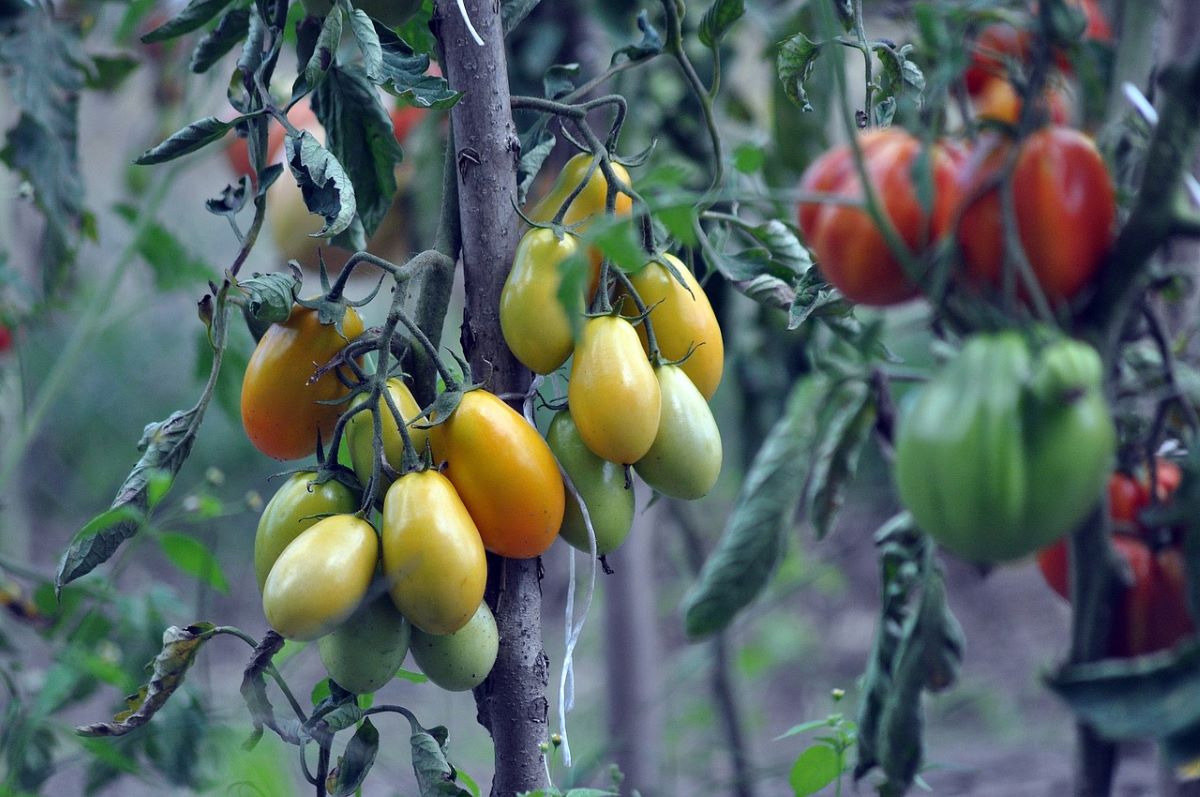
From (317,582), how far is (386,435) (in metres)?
0.11

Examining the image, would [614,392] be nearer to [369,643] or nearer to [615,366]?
[615,366]

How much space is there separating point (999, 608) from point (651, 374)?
108 inches

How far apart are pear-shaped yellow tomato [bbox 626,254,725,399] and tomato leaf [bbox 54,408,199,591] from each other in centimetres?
28

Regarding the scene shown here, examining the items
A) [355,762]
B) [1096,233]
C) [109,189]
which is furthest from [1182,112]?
[109,189]

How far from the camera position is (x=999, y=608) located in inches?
122

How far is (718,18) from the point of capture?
718 mm

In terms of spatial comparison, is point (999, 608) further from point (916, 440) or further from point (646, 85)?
point (916, 440)

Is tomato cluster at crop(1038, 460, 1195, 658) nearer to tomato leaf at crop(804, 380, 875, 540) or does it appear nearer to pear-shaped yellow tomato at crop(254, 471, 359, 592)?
pear-shaped yellow tomato at crop(254, 471, 359, 592)

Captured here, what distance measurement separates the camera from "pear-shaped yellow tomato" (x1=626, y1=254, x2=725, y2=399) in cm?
69

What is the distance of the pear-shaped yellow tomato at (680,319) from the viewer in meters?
0.69

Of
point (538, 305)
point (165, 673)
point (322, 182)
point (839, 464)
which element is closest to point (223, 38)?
point (322, 182)

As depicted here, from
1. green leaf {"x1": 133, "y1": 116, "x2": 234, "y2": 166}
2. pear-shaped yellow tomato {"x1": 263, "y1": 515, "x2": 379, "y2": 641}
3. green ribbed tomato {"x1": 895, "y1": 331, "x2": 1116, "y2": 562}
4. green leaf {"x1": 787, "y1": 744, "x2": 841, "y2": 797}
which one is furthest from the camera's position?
green leaf {"x1": 787, "y1": 744, "x2": 841, "y2": 797}

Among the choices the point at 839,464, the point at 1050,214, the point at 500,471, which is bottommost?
the point at 839,464

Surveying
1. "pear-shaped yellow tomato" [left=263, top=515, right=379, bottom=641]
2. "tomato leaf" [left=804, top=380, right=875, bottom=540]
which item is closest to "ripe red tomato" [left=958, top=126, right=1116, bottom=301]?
"pear-shaped yellow tomato" [left=263, top=515, right=379, bottom=641]
